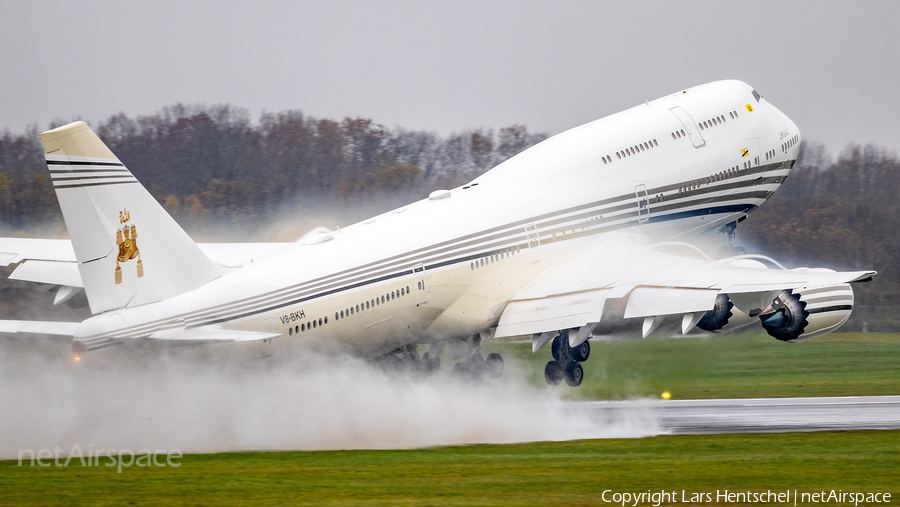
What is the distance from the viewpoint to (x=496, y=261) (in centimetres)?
2380

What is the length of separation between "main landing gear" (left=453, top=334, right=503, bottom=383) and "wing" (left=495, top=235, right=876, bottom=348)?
4.97ft

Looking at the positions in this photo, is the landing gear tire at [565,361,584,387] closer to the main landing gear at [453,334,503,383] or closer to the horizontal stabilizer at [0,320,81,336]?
the main landing gear at [453,334,503,383]

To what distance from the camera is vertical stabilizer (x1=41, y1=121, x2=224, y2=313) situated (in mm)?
17875

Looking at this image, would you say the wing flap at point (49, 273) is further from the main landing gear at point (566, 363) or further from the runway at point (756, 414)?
the runway at point (756, 414)

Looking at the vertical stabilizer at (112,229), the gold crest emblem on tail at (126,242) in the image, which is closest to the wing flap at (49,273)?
the vertical stabilizer at (112,229)

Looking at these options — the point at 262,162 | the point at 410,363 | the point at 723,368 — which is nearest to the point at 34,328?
the point at 410,363

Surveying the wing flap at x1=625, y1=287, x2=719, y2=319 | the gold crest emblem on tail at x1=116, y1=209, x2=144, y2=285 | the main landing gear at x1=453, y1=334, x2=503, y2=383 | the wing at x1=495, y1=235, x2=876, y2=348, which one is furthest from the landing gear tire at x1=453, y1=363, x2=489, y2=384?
the gold crest emblem on tail at x1=116, y1=209, x2=144, y2=285

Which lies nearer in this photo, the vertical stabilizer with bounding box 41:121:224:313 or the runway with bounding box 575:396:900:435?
the vertical stabilizer with bounding box 41:121:224:313

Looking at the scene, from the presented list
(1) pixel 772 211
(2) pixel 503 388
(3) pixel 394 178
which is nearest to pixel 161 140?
(3) pixel 394 178

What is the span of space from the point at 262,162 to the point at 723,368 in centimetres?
2502

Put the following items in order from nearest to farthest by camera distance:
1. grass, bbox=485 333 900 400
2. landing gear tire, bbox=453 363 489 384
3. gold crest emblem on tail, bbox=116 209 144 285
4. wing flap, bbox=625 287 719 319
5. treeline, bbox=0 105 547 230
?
gold crest emblem on tail, bbox=116 209 144 285
wing flap, bbox=625 287 719 319
landing gear tire, bbox=453 363 489 384
grass, bbox=485 333 900 400
treeline, bbox=0 105 547 230
